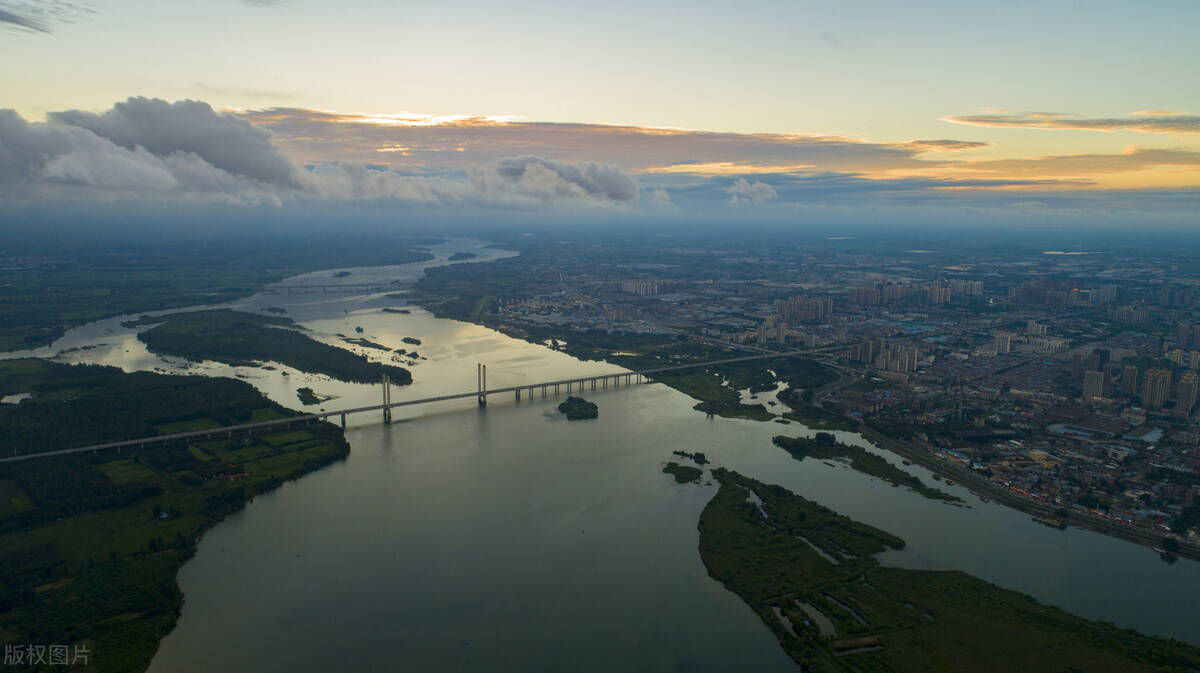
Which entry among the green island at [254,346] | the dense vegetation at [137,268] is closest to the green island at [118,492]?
the green island at [254,346]

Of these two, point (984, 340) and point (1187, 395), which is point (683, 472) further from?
point (984, 340)

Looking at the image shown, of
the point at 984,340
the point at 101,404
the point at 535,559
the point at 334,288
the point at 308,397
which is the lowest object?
the point at 535,559

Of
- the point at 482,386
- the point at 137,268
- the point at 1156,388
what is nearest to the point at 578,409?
the point at 482,386

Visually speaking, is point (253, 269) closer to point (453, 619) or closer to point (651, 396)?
point (651, 396)

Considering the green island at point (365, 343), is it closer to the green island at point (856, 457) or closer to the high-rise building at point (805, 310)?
the green island at point (856, 457)

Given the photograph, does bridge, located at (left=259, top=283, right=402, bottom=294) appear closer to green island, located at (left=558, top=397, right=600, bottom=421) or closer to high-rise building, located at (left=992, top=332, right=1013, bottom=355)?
green island, located at (left=558, top=397, right=600, bottom=421)

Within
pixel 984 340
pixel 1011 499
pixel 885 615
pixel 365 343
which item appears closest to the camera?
pixel 885 615
